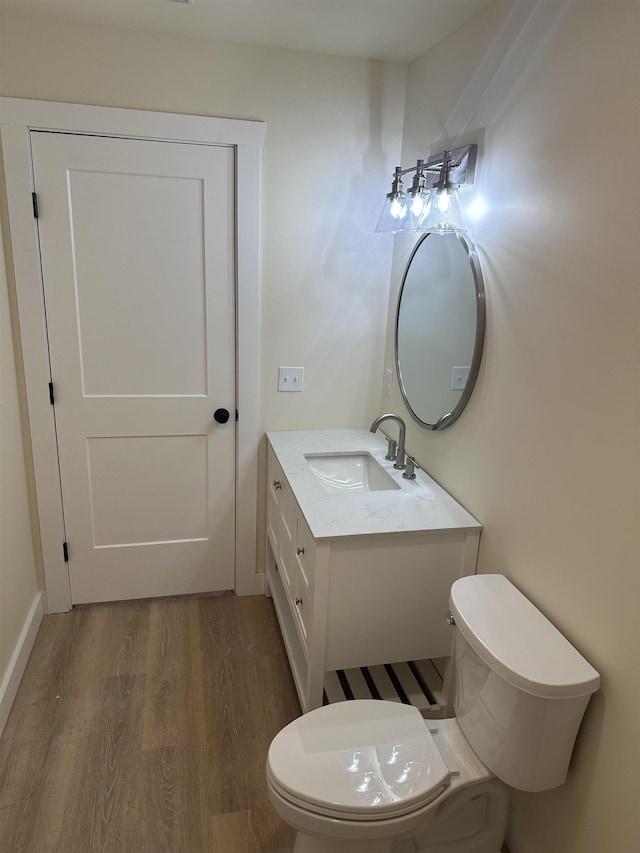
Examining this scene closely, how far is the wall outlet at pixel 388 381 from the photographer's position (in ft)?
8.51

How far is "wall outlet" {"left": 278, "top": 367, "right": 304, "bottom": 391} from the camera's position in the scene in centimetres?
256

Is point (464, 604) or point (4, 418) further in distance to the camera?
point (4, 418)

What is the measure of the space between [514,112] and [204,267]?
1.31 metres

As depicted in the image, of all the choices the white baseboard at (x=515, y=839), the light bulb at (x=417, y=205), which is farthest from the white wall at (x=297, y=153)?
the white baseboard at (x=515, y=839)

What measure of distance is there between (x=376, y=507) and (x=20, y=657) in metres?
1.51

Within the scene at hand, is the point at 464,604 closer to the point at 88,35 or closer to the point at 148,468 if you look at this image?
the point at 148,468

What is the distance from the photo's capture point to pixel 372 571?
5.85ft

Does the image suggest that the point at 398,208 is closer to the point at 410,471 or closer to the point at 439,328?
the point at 439,328

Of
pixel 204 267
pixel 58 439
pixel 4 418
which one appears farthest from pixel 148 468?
pixel 204 267

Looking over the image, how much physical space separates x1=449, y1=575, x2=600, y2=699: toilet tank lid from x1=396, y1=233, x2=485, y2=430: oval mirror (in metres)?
0.65

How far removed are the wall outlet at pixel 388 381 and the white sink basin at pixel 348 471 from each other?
0.36m

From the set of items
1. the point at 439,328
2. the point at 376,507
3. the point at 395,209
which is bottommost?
the point at 376,507

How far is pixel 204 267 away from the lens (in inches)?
93.6

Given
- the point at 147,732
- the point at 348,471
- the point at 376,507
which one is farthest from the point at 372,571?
the point at 147,732
